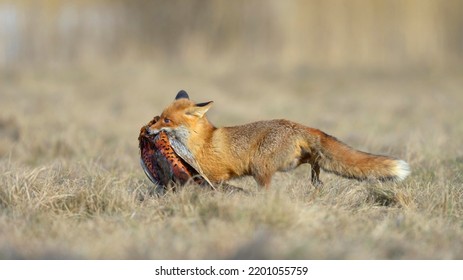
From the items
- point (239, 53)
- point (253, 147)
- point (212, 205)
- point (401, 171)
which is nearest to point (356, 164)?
point (401, 171)

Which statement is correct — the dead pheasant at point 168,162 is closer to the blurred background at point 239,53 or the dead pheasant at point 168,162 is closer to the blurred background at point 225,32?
the blurred background at point 239,53

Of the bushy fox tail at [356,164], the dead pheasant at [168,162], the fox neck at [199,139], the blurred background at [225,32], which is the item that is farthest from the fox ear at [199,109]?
the blurred background at [225,32]

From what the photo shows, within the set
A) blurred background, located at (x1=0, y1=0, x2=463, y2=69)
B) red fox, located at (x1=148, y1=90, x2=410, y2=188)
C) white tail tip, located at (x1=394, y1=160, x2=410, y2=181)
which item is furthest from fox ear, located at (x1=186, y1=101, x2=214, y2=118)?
blurred background, located at (x1=0, y1=0, x2=463, y2=69)

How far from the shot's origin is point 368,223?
502cm

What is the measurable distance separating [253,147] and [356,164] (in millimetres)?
934

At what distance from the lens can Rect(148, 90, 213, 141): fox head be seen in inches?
230

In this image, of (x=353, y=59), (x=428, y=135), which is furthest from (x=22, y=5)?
(x=428, y=135)

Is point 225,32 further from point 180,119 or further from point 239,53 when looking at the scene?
point 180,119

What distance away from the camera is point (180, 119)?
5.84 metres

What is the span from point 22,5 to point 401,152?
1547 centimetres

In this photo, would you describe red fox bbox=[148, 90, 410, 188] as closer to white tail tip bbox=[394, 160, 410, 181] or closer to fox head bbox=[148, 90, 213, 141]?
fox head bbox=[148, 90, 213, 141]

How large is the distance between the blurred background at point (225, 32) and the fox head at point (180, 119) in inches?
590

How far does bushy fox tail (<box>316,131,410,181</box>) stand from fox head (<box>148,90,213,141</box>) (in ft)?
3.74
